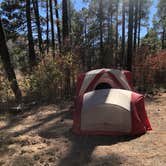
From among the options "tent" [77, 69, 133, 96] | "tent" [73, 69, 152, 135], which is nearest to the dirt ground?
"tent" [73, 69, 152, 135]

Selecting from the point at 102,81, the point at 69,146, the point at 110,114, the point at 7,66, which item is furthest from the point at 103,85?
the point at 7,66

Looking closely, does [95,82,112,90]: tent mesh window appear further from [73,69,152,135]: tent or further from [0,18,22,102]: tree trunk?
[0,18,22,102]: tree trunk

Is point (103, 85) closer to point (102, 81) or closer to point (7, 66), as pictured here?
point (102, 81)

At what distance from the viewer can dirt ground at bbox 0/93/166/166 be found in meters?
4.27

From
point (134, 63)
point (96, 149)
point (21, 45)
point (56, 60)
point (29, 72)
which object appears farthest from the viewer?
point (21, 45)

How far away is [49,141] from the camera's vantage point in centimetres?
519

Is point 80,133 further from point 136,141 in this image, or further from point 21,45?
point 21,45

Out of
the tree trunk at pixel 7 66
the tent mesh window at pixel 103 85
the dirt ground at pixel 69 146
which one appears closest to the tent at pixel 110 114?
the dirt ground at pixel 69 146

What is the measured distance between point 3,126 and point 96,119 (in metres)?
2.39

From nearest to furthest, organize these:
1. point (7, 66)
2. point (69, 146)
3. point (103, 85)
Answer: point (69, 146) → point (103, 85) → point (7, 66)

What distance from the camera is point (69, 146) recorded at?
4910mm

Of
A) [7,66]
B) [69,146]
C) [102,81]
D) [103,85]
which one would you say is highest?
[7,66]

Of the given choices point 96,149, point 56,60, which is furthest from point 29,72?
point 96,149

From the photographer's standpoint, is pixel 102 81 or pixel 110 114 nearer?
pixel 110 114
